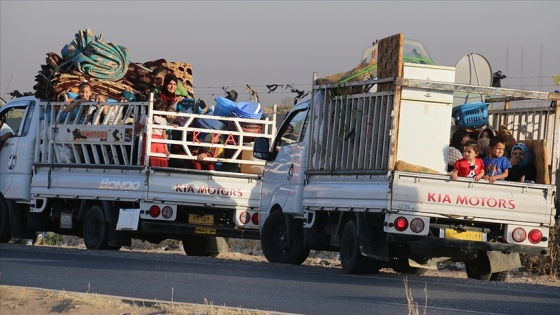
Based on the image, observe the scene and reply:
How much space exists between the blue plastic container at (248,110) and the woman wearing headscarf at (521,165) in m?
6.18

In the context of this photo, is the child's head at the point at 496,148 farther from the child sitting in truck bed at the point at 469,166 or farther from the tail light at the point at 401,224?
the tail light at the point at 401,224

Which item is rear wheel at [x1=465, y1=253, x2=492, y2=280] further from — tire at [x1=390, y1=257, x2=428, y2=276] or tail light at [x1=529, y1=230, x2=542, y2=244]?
tire at [x1=390, y1=257, x2=428, y2=276]

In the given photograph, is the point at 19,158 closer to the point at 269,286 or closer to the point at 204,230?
the point at 204,230

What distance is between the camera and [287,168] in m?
18.7

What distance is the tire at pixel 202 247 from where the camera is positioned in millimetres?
22844

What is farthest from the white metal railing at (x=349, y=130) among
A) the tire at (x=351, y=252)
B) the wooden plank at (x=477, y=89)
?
the tire at (x=351, y=252)

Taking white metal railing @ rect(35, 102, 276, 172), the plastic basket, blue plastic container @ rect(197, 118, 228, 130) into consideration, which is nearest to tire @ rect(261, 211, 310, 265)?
white metal railing @ rect(35, 102, 276, 172)

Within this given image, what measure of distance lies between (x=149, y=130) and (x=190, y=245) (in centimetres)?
333

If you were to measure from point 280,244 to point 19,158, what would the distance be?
6.23 metres

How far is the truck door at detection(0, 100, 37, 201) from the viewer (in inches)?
901

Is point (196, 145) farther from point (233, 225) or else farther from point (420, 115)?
point (420, 115)

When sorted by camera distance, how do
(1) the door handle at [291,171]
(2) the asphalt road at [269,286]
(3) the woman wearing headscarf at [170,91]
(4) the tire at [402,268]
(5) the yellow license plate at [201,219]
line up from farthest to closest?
(3) the woman wearing headscarf at [170,91] → (5) the yellow license plate at [201,219] → (1) the door handle at [291,171] → (4) the tire at [402,268] → (2) the asphalt road at [269,286]

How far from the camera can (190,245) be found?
910 inches

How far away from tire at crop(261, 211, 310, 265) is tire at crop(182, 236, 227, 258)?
368 cm
